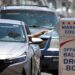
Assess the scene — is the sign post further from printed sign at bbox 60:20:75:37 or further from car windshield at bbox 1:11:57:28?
car windshield at bbox 1:11:57:28

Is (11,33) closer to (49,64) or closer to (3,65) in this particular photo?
(49,64)

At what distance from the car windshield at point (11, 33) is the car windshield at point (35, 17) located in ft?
16.3

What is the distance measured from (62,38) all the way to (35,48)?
1.90 metres

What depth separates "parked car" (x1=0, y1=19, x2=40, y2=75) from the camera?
8609mm

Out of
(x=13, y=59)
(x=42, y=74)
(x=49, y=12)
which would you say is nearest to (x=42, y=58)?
(x=42, y=74)

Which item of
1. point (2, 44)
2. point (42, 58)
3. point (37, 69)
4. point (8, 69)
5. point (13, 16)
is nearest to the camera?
point (8, 69)

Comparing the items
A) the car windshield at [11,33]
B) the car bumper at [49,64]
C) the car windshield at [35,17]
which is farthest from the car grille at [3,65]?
the car windshield at [35,17]

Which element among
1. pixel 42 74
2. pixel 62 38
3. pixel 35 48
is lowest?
pixel 42 74

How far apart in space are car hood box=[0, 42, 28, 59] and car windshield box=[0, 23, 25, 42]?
426 mm

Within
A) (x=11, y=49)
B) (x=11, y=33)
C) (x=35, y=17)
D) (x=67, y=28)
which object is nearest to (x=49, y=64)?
(x=11, y=33)

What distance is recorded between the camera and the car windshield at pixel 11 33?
1030cm

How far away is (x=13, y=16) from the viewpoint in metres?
16.0

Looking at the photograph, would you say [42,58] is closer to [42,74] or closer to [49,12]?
[42,74]

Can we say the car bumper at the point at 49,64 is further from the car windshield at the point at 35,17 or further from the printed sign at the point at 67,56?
the car windshield at the point at 35,17
